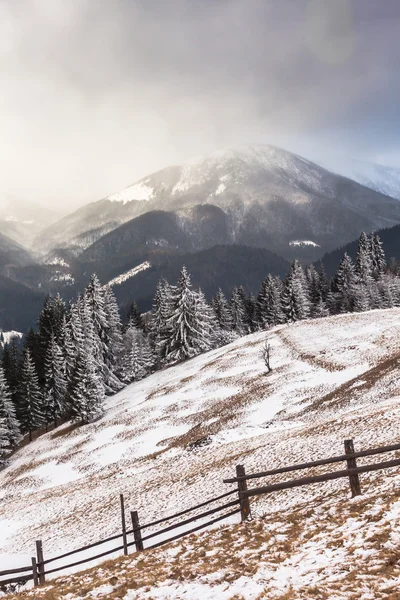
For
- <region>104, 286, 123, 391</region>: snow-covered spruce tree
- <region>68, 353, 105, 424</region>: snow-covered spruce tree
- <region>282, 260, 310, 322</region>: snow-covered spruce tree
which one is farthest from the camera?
<region>282, 260, 310, 322</region>: snow-covered spruce tree

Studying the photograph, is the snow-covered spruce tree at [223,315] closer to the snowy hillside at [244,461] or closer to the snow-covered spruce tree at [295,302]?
the snow-covered spruce tree at [295,302]

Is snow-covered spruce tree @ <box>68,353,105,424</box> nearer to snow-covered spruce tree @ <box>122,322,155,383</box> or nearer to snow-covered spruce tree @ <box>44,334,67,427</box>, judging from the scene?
snow-covered spruce tree @ <box>44,334,67,427</box>

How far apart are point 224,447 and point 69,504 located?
11.6 metres

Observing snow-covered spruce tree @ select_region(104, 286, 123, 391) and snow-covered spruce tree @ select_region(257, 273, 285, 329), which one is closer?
snow-covered spruce tree @ select_region(104, 286, 123, 391)

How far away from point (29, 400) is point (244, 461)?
50.7m

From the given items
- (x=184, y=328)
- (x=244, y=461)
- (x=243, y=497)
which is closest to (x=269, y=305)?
(x=184, y=328)

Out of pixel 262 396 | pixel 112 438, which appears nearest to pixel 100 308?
pixel 112 438

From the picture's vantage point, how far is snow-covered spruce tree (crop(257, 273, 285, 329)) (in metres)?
107

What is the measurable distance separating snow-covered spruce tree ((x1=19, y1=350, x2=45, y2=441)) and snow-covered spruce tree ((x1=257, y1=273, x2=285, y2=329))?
57296 mm

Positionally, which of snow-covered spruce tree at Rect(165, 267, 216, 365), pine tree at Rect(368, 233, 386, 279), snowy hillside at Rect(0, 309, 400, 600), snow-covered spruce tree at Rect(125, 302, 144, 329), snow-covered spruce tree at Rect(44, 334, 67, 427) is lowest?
snowy hillside at Rect(0, 309, 400, 600)

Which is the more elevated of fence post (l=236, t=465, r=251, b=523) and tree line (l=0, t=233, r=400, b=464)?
tree line (l=0, t=233, r=400, b=464)

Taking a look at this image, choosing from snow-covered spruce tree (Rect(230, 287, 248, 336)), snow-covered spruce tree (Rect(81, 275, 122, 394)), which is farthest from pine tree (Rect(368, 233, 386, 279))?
snow-covered spruce tree (Rect(81, 275, 122, 394))

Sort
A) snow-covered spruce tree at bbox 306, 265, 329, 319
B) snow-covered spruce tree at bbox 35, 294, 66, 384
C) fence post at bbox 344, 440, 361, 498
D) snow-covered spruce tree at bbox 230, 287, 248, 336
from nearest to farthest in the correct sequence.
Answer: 1. fence post at bbox 344, 440, 361, 498
2. snow-covered spruce tree at bbox 35, 294, 66, 384
3. snow-covered spruce tree at bbox 306, 265, 329, 319
4. snow-covered spruce tree at bbox 230, 287, 248, 336

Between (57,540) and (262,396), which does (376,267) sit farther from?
(57,540)
